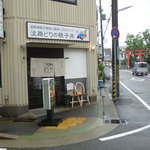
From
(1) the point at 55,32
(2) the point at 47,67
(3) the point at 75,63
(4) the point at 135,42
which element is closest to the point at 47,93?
(2) the point at 47,67

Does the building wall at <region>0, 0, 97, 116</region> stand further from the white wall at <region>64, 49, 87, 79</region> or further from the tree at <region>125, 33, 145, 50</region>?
the tree at <region>125, 33, 145, 50</region>

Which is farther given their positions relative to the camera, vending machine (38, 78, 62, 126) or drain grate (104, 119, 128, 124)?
drain grate (104, 119, 128, 124)

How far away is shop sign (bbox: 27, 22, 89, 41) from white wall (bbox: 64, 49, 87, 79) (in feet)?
2.41

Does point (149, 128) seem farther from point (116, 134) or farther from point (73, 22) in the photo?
point (73, 22)

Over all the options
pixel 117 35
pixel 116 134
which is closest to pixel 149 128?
pixel 116 134

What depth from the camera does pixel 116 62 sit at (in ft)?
42.5

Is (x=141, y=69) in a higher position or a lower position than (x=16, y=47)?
lower

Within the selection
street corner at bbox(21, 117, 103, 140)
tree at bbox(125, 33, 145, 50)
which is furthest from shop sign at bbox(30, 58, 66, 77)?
tree at bbox(125, 33, 145, 50)

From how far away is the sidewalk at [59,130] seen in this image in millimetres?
5922

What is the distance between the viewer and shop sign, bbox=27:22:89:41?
903 centimetres

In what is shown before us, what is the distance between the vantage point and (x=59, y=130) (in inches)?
270

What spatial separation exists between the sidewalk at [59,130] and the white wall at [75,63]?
2.37 meters

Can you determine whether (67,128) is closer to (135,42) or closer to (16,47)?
(16,47)

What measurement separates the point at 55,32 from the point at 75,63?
2062mm
